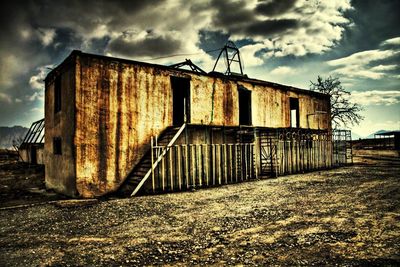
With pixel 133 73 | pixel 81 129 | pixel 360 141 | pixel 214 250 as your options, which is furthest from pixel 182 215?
pixel 360 141

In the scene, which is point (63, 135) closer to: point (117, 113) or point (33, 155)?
point (117, 113)

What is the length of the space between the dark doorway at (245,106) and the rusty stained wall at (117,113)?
3.20m

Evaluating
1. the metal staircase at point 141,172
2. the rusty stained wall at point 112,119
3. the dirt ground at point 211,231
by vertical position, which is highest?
the rusty stained wall at point 112,119

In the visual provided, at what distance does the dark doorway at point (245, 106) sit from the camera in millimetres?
15931

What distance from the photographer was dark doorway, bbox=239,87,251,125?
1593 centimetres

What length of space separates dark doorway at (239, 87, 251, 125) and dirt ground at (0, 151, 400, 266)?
8157mm

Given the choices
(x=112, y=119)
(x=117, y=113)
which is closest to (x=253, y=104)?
(x=117, y=113)

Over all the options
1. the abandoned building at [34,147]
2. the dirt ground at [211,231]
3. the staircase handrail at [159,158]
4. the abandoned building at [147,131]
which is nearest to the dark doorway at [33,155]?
the abandoned building at [34,147]

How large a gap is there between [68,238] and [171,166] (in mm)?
6160

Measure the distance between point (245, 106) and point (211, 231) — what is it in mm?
13316

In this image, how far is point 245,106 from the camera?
17.7 meters

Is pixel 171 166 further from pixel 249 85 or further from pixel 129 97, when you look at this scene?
pixel 249 85

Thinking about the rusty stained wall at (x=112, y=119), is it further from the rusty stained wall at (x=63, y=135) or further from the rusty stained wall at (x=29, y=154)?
the rusty stained wall at (x=29, y=154)

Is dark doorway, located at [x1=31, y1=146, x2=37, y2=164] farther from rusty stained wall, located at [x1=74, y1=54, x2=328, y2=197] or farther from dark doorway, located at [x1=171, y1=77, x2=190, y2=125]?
rusty stained wall, located at [x1=74, y1=54, x2=328, y2=197]
